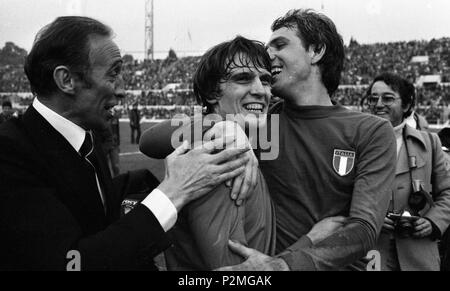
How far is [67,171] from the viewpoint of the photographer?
1720 mm

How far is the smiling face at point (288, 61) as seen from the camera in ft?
7.34

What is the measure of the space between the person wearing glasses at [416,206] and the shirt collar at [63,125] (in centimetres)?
186

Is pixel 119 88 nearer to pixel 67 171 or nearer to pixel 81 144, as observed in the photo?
pixel 81 144

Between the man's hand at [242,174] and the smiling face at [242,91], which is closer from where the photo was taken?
the man's hand at [242,174]

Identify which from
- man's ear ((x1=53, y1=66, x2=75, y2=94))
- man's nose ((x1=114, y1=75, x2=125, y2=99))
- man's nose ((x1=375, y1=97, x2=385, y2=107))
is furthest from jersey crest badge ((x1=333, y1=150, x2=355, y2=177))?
man's nose ((x1=375, y1=97, x2=385, y2=107))

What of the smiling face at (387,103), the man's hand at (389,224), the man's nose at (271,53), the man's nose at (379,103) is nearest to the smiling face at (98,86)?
the man's nose at (271,53)

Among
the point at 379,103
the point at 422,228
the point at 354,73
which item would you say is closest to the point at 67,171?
the point at 422,228

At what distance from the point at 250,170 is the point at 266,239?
0.28 meters

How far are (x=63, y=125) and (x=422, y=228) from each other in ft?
7.11

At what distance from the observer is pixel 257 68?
1982mm

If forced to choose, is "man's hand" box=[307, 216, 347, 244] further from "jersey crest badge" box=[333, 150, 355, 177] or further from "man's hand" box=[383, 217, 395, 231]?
"man's hand" box=[383, 217, 395, 231]

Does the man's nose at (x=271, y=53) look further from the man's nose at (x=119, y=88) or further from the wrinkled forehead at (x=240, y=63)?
the man's nose at (x=119, y=88)
